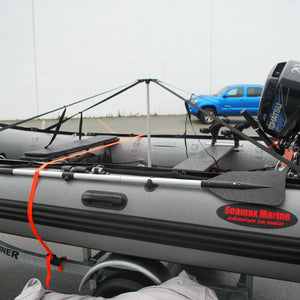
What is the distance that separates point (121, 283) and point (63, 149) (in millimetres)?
1491

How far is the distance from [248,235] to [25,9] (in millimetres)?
13246

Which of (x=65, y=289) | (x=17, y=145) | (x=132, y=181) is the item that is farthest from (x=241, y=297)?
(x=17, y=145)

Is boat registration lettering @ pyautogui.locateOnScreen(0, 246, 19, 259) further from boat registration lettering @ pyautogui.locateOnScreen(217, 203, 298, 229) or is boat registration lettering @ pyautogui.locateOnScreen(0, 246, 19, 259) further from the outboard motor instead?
the outboard motor

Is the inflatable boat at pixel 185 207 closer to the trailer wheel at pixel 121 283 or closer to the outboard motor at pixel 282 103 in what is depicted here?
the outboard motor at pixel 282 103

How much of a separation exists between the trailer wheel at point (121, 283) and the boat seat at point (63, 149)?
1182mm

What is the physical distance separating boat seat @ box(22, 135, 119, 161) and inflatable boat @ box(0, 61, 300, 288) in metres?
0.25

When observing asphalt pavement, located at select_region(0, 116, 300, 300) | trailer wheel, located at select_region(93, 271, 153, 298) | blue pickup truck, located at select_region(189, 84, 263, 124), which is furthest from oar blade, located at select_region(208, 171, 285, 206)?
blue pickup truck, located at select_region(189, 84, 263, 124)

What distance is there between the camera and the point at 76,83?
1362cm

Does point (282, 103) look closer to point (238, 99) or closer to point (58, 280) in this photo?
point (58, 280)

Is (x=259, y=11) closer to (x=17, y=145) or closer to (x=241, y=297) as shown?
(x=17, y=145)

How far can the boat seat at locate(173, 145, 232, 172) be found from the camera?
2.66 meters

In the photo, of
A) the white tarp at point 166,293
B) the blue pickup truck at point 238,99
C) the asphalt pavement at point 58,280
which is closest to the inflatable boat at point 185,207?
the white tarp at point 166,293

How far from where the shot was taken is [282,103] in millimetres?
2238

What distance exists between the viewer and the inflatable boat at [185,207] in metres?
1.70
